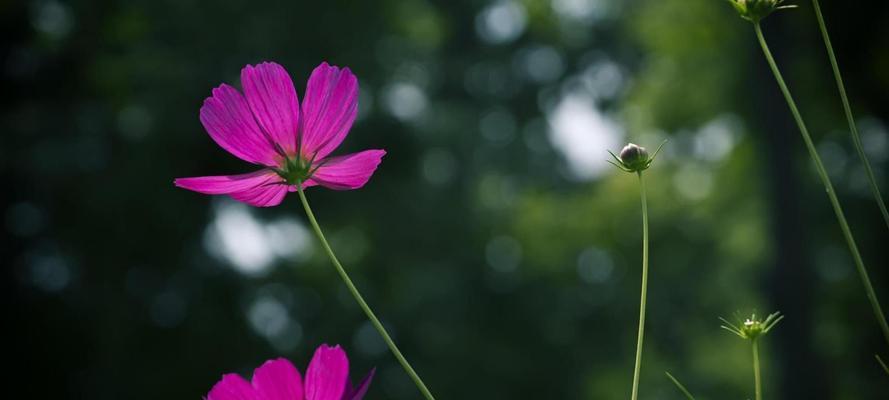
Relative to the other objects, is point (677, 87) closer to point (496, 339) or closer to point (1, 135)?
point (496, 339)

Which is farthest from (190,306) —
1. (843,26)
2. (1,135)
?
(843,26)

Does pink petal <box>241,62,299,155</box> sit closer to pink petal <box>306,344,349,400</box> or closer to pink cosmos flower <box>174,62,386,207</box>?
pink cosmos flower <box>174,62,386,207</box>

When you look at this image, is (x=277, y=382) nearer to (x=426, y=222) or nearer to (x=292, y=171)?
(x=292, y=171)

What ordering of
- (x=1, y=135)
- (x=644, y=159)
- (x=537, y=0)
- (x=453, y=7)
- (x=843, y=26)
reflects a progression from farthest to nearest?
(x=453, y=7)
(x=537, y=0)
(x=1, y=135)
(x=843, y=26)
(x=644, y=159)

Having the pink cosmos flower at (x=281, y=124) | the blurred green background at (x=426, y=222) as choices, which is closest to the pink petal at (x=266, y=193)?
the pink cosmos flower at (x=281, y=124)

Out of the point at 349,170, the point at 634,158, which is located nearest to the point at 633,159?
the point at 634,158

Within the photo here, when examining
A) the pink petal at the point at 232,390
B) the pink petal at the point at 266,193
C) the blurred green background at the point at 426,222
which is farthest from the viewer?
the blurred green background at the point at 426,222

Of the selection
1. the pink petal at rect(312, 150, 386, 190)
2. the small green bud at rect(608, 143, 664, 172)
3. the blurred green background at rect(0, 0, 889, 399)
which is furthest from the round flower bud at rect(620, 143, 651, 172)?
the blurred green background at rect(0, 0, 889, 399)

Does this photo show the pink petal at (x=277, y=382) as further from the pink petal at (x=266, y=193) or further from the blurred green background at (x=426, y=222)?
the blurred green background at (x=426, y=222)
